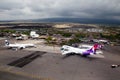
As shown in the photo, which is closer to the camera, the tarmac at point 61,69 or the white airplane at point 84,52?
the tarmac at point 61,69

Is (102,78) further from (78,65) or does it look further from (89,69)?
(78,65)

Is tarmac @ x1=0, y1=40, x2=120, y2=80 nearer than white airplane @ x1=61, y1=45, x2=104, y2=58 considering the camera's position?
Yes

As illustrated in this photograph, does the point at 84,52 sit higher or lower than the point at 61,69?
higher

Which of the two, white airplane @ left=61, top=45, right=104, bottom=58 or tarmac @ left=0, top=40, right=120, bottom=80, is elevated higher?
white airplane @ left=61, top=45, right=104, bottom=58

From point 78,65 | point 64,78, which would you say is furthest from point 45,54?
point 64,78

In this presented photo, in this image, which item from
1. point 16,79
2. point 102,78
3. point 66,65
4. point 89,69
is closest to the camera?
point 16,79

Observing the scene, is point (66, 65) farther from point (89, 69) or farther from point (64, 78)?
point (64, 78)

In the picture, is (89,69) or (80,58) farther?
(80,58)

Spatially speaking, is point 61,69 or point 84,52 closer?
point 61,69

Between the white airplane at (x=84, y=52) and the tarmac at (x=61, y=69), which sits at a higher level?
the white airplane at (x=84, y=52)

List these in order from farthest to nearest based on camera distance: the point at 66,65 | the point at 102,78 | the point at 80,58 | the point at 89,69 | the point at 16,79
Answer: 1. the point at 80,58
2. the point at 66,65
3. the point at 89,69
4. the point at 102,78
5. the point at 16,79
